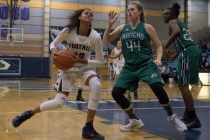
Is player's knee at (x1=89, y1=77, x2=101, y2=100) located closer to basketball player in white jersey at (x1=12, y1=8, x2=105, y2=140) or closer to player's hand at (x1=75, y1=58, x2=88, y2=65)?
basketball player in white jersey at (x1=12, y1=8, x2=105, y2=140)

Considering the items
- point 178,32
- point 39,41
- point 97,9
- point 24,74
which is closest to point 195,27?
point 97,9

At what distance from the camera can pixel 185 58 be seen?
505 cm

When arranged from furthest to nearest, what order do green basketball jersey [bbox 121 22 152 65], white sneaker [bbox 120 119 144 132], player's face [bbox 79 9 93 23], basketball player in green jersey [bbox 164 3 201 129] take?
basketball player in green jersey [bbox 164 3 201 129]
white sneaker [bbox 120 119 144 132]
green basketball jersey [bbox 121 22 152 65]
player's face [bbox 79 9 93 23]

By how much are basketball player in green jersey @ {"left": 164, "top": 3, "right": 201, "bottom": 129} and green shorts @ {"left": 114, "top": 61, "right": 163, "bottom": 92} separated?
22.9 inches

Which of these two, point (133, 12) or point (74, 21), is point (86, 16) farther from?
point (133, 12)

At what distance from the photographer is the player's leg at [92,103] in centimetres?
424

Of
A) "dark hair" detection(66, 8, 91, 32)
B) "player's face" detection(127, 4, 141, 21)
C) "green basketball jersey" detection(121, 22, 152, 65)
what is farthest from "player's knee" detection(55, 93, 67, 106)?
"player's face" detection(127, 4, 141, 21)

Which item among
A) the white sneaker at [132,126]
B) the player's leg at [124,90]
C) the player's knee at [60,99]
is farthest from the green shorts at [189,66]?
the player's knee at [60,99]

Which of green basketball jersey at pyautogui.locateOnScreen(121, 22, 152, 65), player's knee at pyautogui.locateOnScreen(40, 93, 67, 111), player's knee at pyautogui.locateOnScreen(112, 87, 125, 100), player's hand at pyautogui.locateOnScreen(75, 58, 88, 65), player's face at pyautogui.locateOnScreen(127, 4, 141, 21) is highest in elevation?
player's face at pyautogui.locateOnScreen(127, 4, 141, 21)

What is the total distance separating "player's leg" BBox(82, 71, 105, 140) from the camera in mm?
4238

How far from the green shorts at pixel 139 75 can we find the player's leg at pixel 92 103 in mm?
391

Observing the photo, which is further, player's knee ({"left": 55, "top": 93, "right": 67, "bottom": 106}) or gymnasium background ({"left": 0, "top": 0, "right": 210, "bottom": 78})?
gymnasium background ({"left": 0, "top": 0, "right": 210, "bottom": 78})

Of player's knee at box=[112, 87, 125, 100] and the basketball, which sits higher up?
the basketball

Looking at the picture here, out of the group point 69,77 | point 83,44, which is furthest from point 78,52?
point 69,77
